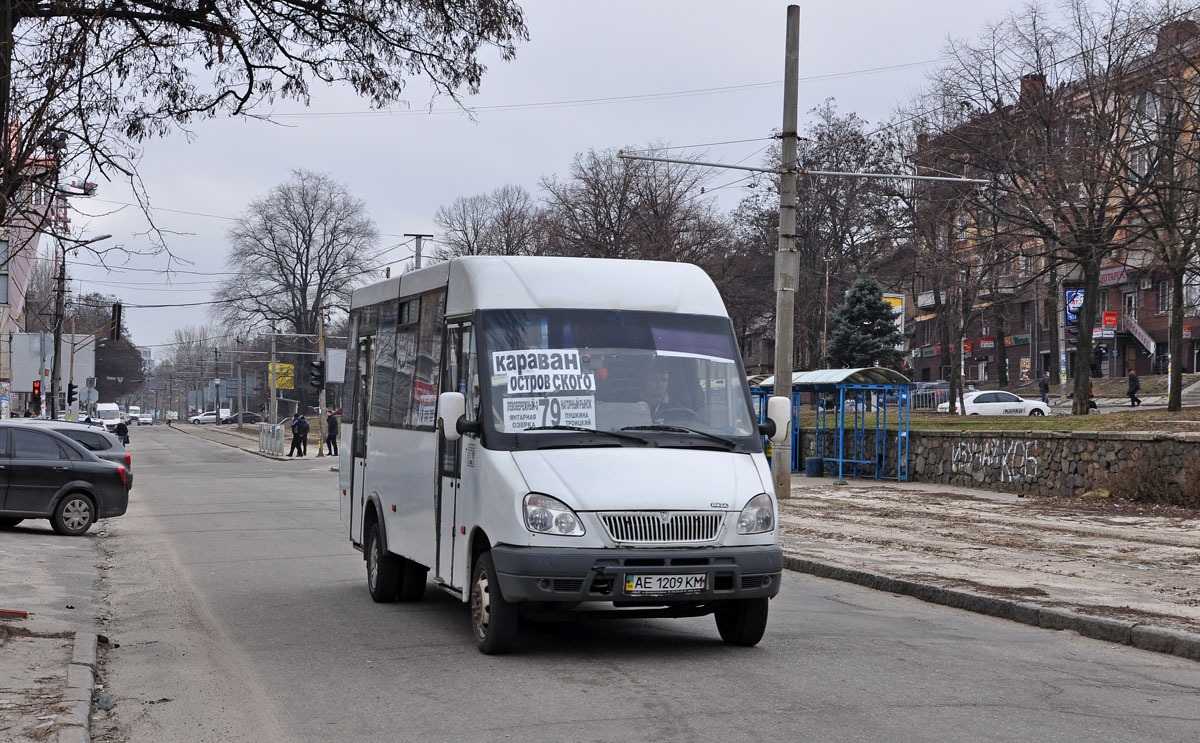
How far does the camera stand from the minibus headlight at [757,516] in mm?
8023

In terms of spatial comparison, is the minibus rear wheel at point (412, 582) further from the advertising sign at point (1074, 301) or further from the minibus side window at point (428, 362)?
the advertising sign at point (1074, 301)

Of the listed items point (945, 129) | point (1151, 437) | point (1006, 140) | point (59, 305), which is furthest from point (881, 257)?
point (1151, 437)

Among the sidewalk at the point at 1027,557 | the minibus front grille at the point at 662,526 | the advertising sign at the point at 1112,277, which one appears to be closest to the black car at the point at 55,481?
the sidewalk at the point at 1027,557

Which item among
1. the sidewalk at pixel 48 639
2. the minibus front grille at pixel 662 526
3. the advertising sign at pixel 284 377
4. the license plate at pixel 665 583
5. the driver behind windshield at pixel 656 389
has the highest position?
the advertising sign at pixel 284 377

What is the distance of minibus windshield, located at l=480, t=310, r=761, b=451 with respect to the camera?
27.2 feet

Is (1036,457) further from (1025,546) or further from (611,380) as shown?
(611,380)

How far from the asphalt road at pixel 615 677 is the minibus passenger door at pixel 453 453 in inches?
23.3

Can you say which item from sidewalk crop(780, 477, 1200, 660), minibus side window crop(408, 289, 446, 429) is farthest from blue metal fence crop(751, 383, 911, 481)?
minibus side window crop(408, 289, 446, 429)

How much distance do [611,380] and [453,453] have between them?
47.9 inches

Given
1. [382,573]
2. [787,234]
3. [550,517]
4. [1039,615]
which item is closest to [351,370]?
[382,573]

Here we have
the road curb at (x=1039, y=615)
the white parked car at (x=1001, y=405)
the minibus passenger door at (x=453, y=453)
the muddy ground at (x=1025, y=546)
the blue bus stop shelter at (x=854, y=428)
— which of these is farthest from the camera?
the white parked car at (x=1001, y=405)

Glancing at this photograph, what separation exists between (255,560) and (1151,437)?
14.2 m

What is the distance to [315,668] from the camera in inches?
317

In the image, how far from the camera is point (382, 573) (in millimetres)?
10797
